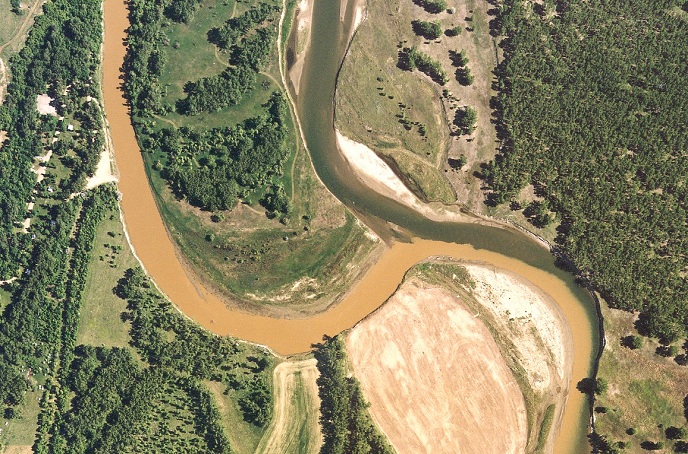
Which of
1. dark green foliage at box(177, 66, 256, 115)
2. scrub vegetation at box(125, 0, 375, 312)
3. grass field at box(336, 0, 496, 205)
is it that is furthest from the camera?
dark green foliage at box(177, 66, 256, 115)

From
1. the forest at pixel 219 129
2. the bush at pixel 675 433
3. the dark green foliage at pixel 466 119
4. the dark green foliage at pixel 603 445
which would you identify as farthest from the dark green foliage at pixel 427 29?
the bush at pixel 675 433

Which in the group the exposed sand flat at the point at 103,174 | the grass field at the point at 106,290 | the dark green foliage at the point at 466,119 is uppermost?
the dark green foliage at the point at 466,119

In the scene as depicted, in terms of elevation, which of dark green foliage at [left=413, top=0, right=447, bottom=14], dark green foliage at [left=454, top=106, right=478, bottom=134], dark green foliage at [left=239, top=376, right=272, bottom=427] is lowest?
dark green foliage at [left=239, top=376, right=272, bottom=427]

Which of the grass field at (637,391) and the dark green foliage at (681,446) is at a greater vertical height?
the grass field at (637,391)

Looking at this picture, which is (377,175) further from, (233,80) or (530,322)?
(530,322)

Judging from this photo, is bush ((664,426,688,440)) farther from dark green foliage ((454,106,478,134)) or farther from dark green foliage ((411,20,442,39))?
dark green foliage ((411,20,442,39))

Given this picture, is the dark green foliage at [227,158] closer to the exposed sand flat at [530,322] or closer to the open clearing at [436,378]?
the open clearing at [436,378]

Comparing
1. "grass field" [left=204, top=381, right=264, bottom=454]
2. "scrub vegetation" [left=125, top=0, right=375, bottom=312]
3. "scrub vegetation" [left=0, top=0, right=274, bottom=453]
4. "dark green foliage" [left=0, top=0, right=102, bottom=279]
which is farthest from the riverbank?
"dark green foliage" [left=0, top=0, right=102, bottom=279]
